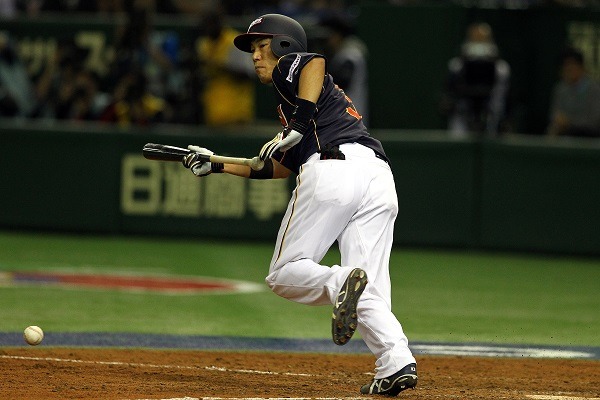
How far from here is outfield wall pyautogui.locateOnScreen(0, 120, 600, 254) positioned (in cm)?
1379

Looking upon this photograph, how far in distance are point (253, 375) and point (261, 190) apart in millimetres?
7328

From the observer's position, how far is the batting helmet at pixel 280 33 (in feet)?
21.4

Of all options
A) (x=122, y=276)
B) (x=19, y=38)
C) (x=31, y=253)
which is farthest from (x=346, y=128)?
(x=19, y=38)

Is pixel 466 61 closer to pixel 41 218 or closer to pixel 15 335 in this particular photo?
pixel 41 218

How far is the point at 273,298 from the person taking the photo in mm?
10938

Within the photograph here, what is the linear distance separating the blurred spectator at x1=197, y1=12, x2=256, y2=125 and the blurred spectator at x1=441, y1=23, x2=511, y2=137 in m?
2.28

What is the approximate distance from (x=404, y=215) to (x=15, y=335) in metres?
6.35

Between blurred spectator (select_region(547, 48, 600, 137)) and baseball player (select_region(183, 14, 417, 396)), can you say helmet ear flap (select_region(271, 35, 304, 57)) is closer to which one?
baseball player (select_region(183, 14, 417, 396))

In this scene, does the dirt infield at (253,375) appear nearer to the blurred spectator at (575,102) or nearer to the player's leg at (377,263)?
the player's leg at (377,263)

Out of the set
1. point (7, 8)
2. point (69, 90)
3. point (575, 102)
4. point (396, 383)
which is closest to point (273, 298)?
point (575, 102)

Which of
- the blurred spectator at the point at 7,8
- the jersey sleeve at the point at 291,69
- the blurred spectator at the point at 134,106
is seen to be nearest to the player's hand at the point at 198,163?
the jersey sleeve at the point at 291,69

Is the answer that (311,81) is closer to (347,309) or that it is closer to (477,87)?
(347,309)

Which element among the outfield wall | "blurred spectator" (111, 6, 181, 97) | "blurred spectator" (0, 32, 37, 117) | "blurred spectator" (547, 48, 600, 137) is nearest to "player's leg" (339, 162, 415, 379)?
the outfield wall

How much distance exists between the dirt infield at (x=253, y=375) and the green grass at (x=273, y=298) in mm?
1114
